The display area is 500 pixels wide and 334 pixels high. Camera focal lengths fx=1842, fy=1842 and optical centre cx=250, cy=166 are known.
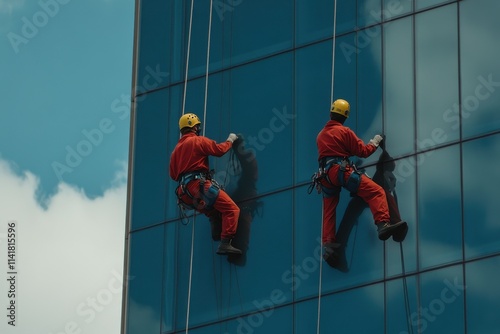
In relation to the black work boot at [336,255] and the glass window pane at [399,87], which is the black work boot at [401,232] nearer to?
the black work boot at [336,255]

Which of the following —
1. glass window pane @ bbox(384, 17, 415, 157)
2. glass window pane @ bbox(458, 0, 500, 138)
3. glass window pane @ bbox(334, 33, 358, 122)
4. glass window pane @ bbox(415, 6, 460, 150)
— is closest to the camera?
glass window pane @ bbox(458, 0, 500, 138)

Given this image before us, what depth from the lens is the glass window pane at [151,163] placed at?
123ft

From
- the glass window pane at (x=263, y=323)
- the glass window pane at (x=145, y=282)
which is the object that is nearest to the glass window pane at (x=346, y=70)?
the glass window pane at (x=263, y=323)

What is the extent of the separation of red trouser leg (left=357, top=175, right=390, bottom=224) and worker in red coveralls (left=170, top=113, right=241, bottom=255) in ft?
10.3

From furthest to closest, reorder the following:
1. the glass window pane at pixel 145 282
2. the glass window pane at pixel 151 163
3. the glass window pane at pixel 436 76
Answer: the glass window pane at pixel 151 163, the glass window pane at pixel 145 282, the glass window pane at pixel 436 76

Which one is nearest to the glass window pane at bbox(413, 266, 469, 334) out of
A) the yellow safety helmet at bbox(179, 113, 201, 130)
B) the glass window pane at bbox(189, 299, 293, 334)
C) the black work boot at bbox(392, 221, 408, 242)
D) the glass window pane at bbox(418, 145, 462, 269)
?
the glass window pane at bbox(418, 145, 462, 269)

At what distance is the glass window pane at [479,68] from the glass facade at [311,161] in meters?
0.03

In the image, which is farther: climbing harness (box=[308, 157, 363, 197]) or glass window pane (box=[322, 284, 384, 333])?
climbing harness (box=[308, 157, 363, 197])

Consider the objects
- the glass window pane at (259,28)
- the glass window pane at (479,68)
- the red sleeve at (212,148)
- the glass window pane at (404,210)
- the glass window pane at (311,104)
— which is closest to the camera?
the glass window pane at (479,68)

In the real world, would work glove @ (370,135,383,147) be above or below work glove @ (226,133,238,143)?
below

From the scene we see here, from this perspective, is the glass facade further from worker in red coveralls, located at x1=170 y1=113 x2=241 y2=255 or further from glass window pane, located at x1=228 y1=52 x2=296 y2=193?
worker in red coveralls, located at x1=170 y1=113 x2=241 y2=255

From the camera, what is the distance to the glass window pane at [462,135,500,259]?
31.7 metres

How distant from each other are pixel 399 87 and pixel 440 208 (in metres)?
2.64

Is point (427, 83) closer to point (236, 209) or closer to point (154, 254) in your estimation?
point (236, 209)
